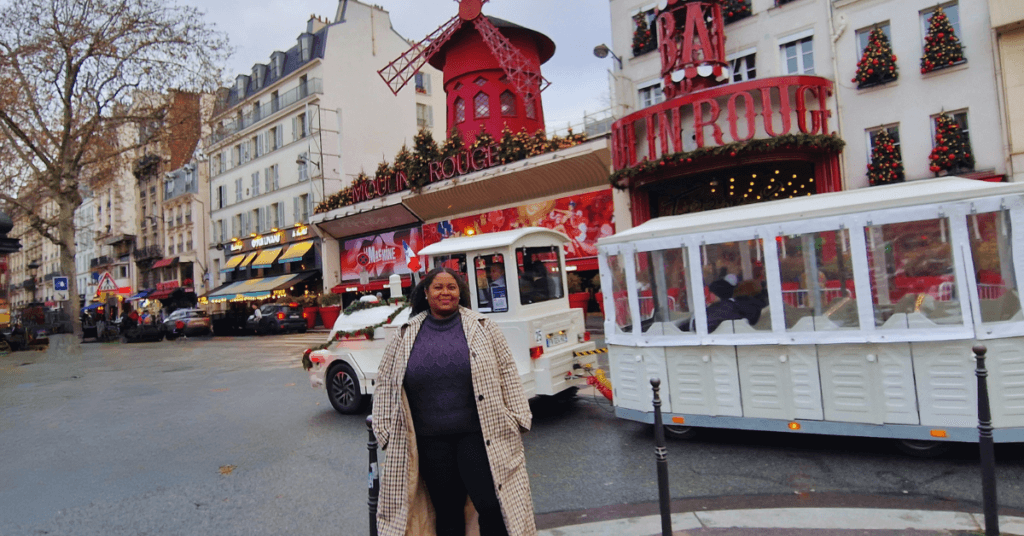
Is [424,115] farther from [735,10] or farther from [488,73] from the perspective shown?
[735,10]

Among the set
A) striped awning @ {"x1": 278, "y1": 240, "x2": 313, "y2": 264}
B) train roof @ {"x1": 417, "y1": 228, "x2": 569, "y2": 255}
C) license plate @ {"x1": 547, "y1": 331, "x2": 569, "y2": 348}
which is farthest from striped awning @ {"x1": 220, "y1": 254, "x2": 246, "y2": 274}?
license plate @ {"x1": 547, "y1": 331, "x2": 569, "y2": 348}

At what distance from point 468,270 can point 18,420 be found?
714cm

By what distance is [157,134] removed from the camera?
25.7m

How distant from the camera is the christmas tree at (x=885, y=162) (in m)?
14.3

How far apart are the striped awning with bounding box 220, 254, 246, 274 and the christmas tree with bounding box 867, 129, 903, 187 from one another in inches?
1459

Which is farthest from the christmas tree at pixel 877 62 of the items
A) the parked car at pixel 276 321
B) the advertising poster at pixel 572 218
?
the parked car at pixel 276 321

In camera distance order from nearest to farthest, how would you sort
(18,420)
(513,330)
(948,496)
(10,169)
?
(948,496), (513,330), (18,420), (10,169)

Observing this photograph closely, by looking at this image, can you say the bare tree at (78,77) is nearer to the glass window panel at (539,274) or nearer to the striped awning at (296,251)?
the striped awning at (296,251)

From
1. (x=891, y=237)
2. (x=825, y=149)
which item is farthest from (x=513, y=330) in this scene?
(x=825, y=149)

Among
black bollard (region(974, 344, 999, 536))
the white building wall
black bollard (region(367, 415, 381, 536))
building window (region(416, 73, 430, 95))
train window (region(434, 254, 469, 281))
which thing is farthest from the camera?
building window (region(416, 73, 430, 95))

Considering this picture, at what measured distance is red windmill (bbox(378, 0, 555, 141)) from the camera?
25.4m

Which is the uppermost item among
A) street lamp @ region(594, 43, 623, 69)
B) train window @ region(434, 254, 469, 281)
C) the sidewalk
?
street lamp @ region(594, 43, 623, 69)

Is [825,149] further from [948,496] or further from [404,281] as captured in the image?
[404,281]

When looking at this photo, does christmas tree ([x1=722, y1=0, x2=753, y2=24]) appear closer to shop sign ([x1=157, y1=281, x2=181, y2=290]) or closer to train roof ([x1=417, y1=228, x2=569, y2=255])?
train roof ([x1=417, y1=228, x2=569, y2=255])
